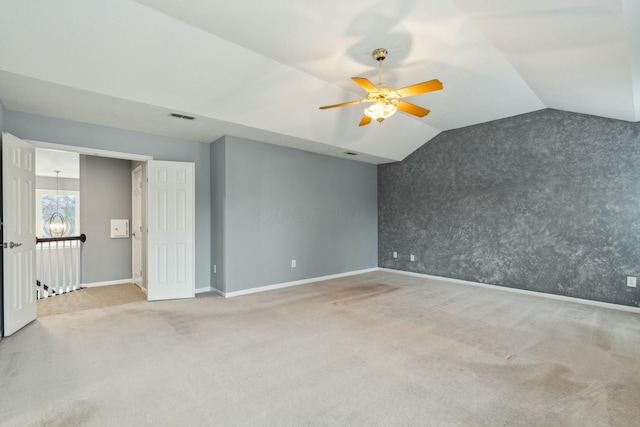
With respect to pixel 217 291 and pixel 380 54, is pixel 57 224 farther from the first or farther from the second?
pixel 380 54

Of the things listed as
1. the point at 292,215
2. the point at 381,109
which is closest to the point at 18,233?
the point at 292,215

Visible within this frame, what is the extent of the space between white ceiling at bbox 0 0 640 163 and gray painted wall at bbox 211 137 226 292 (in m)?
0.58

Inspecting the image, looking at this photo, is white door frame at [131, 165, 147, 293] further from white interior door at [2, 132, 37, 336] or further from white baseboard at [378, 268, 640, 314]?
white baseboard at [378, 268, 640, 314]

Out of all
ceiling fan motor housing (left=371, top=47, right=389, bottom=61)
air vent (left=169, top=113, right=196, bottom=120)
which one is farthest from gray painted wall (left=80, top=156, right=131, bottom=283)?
ceiling fan motor housing (left=371, top=47, right=389, bottom=61)

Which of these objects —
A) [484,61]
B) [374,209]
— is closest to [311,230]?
[374,209]

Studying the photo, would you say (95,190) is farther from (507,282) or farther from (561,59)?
(507,282)

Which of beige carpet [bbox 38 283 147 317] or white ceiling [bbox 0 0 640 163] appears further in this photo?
beige carpet [bbox 38 283 147 317]

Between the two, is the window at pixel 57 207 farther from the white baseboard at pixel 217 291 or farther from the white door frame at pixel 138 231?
the white baseboard at pixel 217 291

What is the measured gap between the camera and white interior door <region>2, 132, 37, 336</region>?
3121mm

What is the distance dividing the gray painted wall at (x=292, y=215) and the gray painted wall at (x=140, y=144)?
597mm

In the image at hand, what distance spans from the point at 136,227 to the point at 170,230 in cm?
142

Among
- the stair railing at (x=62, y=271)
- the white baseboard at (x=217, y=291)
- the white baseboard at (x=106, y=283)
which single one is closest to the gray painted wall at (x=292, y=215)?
the white baseboard at (x=217, y=291)

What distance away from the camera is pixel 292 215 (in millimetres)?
5645

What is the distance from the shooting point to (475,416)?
1908 millimetres
